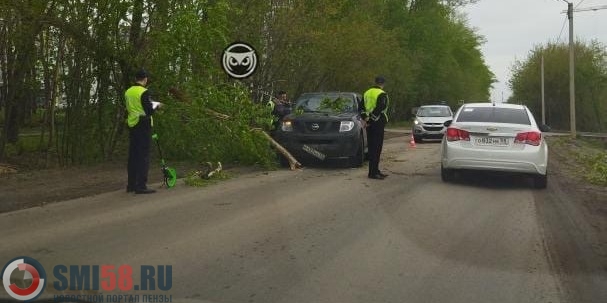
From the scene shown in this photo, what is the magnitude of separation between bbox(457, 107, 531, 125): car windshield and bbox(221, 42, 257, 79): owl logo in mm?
4320

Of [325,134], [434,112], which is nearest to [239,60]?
[325,134]

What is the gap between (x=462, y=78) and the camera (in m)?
60.9

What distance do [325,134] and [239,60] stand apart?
2.34m

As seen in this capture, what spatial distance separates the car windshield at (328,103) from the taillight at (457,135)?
3449mm

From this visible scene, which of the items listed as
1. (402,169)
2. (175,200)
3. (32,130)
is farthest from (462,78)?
(175,200)

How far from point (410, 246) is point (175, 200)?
412 cm

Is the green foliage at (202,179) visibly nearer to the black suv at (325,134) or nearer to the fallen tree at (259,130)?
the fallen tree at (259,130)

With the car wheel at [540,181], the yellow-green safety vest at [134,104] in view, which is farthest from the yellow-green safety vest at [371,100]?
the yellow-green safety vest at [134,104]

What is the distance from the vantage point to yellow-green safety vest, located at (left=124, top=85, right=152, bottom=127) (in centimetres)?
991

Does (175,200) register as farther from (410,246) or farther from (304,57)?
(304,57)

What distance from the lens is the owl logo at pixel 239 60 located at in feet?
42.9

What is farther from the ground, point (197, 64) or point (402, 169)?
point (197, 64)

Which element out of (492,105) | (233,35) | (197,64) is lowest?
(492,105)

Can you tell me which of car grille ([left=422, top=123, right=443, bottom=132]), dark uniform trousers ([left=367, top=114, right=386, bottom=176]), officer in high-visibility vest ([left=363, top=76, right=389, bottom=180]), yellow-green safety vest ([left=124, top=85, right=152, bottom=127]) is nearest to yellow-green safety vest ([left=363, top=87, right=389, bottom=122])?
officer in high-visibility vest ([left=363, top=76, right=389, bottom=180])
